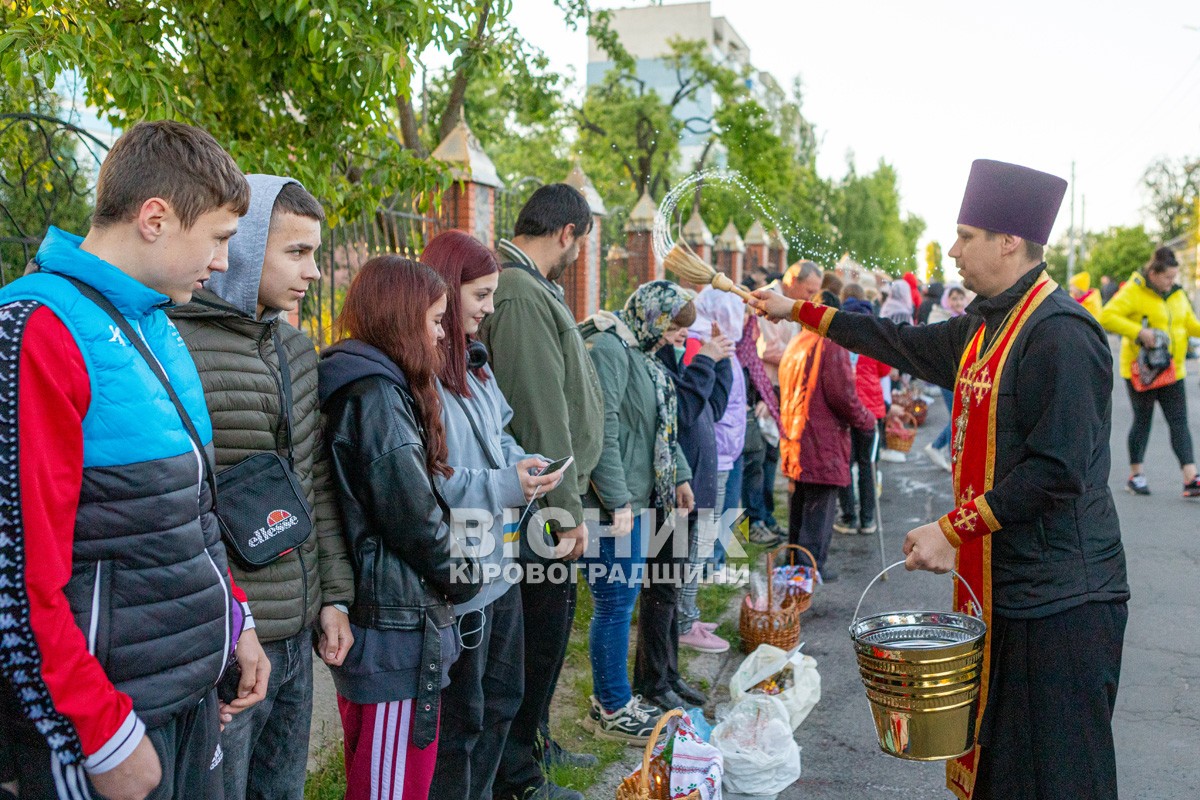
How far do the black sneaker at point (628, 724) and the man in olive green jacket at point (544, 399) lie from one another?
0.49m

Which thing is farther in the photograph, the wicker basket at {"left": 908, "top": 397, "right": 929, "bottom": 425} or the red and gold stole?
the wicker basket at {"left": 908, "top": 397, "right": 929, "bottom": 425}

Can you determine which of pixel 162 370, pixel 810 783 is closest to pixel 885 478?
pixel 810 783

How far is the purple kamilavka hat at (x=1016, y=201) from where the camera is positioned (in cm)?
306

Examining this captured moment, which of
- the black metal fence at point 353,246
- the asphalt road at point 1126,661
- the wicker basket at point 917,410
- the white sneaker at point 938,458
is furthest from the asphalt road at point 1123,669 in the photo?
the wicker basket at point 917,410

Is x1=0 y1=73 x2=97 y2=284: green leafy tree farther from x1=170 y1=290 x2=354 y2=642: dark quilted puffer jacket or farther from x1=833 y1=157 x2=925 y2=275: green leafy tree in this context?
x1=833 y1=157 x2=925 y2=275: green leafy tree

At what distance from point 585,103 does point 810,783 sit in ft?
65.6

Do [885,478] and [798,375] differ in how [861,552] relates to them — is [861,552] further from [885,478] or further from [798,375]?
[885,478]

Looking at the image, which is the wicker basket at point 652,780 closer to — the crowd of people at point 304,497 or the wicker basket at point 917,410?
the crowd of people at point 304,497

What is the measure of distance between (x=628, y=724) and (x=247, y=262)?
2819mm

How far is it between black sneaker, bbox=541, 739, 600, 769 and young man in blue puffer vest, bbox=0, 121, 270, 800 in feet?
7.29

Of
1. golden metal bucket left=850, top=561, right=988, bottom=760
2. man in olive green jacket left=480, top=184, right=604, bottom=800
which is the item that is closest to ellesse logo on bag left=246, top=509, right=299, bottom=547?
man in olive green jacket left=480, top=184, right=604, bottom=800

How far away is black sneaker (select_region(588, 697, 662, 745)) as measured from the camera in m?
4.31

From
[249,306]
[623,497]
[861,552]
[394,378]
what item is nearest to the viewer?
[249,306]

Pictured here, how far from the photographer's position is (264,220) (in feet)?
7.85
